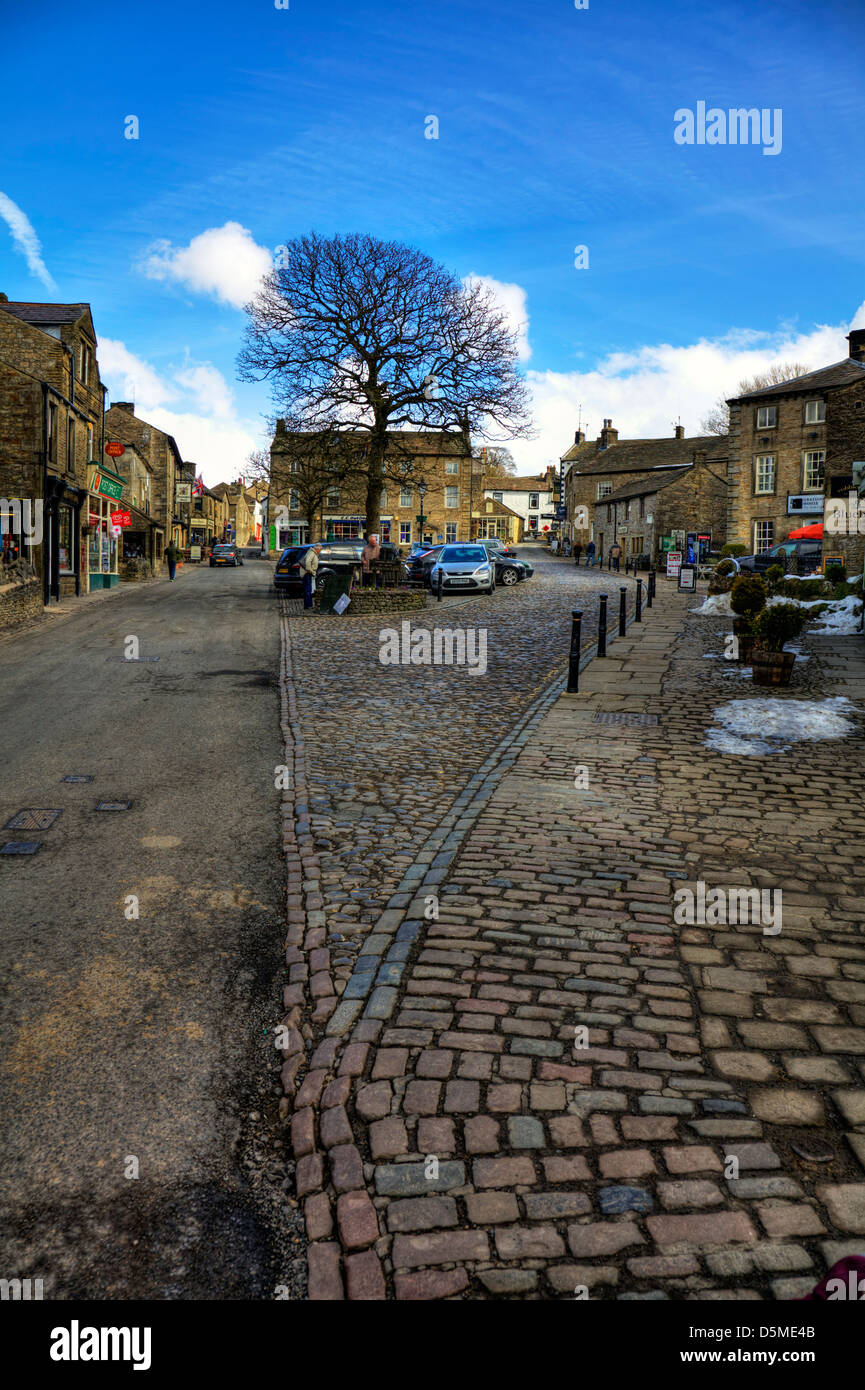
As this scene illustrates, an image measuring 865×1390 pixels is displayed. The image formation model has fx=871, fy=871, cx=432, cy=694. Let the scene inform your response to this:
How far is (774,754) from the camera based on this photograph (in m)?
8.45

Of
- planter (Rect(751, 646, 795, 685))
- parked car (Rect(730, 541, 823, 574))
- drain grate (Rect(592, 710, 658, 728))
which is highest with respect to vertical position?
parked car (Rect(730, 541, 823, 574))

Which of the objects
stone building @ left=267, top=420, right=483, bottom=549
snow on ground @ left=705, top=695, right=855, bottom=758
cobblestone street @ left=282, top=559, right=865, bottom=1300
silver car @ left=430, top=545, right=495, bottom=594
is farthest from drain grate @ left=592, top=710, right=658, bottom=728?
stone building @ left=267, top=420, right=483, bottom=549

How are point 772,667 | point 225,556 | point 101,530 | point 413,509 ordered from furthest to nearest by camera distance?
point 413,509, point 225,556, point 101,530, point 772,667

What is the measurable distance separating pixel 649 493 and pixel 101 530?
30221 mm

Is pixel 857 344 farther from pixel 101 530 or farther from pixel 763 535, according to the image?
pixel 101 530

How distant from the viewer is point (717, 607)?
71.7 feet

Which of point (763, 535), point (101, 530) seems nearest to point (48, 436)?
point (101, 530)

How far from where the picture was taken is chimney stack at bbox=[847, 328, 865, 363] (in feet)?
134

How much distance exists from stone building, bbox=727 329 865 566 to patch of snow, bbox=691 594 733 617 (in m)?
20.3

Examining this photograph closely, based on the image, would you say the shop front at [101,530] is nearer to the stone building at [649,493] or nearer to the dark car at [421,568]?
the dark car at [421,568]

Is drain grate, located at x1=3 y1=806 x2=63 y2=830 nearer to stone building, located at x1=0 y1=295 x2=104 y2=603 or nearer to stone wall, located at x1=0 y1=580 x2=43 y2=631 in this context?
stone wall, located at x1=0 y1=580 x2=43 y2=631

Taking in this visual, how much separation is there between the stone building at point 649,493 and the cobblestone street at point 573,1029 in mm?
38900

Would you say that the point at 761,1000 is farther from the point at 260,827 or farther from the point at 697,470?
the point at 697,470
